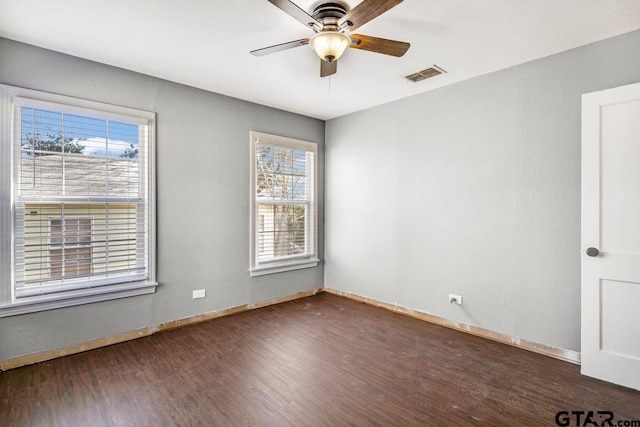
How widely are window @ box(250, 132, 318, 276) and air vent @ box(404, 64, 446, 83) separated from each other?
71.5 inches

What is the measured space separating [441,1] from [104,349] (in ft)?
12.9

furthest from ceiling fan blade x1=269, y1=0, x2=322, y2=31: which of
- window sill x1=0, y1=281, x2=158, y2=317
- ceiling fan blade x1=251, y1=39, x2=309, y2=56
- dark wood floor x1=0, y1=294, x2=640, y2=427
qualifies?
window sill x1=0, y1=281, x2=158, y2=317

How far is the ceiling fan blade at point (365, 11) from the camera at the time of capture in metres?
1.71

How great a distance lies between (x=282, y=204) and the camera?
14.6 ft

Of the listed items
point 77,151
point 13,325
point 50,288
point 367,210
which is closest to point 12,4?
point 77,151

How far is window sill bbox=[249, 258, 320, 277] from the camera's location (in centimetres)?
411

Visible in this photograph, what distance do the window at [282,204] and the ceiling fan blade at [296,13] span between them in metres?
2.19

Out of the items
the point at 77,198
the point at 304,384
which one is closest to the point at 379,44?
the point at 304,384

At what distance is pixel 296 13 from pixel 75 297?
9.71 feet

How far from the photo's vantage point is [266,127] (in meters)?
4.21

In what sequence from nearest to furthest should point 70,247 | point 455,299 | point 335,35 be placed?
1. point 335,35
2. point 70,247
3. point 455,299

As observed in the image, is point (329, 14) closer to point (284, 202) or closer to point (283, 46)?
point (283, 46)

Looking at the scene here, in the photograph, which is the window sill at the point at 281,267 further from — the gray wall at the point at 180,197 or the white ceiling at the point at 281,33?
the white ceiling at the point at 281,33

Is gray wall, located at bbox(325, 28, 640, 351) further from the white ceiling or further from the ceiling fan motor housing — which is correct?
the ceiling fan motor housing
